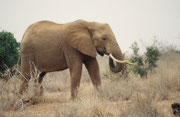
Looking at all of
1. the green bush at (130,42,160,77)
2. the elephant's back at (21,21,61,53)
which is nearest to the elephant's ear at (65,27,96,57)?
the elephant's back at (21,21,61,53)

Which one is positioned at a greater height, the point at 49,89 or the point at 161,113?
the point at 161,113

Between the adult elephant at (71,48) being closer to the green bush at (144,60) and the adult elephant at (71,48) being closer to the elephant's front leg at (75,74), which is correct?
the elephant's front leg at (75,74)

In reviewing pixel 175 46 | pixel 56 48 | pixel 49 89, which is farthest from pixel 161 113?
pixel 175 46

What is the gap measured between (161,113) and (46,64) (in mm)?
4811

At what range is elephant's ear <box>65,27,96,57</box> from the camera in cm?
804

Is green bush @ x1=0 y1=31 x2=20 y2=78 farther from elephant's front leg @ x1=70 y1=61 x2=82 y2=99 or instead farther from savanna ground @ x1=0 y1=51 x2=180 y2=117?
elephant's front leg @ x1=70 y1=61 x2=82 y2=99

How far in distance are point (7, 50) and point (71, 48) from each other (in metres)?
5.17

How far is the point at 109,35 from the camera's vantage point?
26.2 ft

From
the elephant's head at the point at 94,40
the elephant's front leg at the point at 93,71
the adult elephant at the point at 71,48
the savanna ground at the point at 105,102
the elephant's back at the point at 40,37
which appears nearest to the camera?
the savanna ground at the point at 105,102

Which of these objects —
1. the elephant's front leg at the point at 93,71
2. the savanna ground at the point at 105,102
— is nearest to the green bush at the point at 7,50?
the savanna ground at the point at 105,102

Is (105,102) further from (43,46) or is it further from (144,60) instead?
(144,60)

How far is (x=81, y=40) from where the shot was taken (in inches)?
322

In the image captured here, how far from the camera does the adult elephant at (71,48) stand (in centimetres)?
798

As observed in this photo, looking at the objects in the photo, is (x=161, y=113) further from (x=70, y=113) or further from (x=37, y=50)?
(x=37, y=50)
